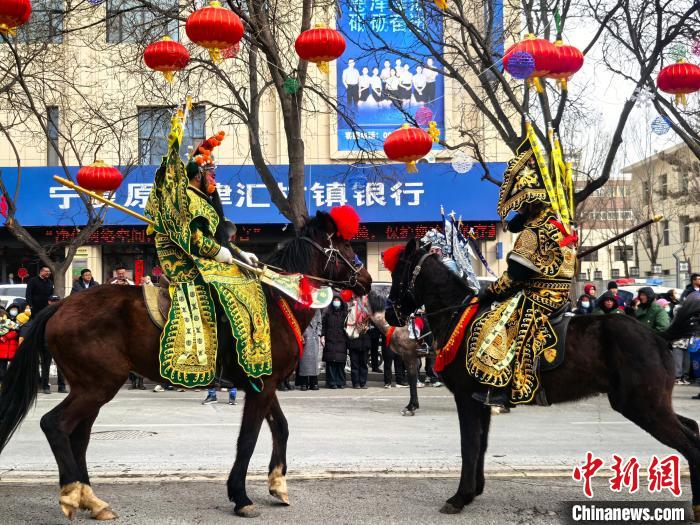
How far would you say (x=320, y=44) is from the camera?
31.1 ft

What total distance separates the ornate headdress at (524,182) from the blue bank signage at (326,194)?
16.1 m

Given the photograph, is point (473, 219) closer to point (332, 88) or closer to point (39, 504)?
point (332, 88)

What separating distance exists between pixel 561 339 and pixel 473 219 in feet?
56.1

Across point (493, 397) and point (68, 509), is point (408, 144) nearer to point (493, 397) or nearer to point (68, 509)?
point (493, 397)

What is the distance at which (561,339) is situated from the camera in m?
5.68

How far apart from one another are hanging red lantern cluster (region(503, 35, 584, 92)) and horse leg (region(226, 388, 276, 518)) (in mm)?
5462

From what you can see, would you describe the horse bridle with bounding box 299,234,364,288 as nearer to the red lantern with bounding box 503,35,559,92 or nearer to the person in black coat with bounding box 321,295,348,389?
the red lantern with bounding box 503,35,559,92

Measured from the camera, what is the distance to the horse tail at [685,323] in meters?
5.50

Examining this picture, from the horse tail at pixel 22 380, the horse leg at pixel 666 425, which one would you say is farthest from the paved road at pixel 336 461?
the horse leg at pixel 666 425

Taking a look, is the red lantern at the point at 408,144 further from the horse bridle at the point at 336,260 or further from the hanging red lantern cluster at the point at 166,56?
the horse bridle at the point at 336,260

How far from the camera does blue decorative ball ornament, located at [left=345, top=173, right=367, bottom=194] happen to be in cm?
2228

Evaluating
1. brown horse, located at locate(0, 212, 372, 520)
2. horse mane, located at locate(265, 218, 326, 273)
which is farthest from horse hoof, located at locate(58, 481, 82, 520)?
horse mane, located at locate(265, 218, 326, 273)

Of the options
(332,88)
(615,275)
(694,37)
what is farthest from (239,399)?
(615,275)

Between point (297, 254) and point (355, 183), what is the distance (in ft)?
52.6
